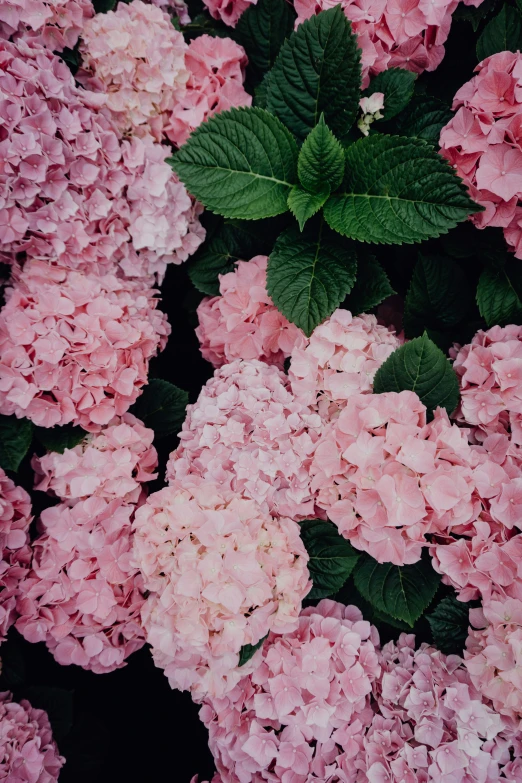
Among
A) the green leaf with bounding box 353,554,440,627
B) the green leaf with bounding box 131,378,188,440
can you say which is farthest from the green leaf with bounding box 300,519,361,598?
the green leaf with bounding box 131,378,188,440

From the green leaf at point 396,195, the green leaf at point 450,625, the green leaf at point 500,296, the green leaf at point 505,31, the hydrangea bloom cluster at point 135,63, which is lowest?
the green leaf at point 450,625

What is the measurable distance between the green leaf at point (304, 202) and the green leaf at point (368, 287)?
155 mm

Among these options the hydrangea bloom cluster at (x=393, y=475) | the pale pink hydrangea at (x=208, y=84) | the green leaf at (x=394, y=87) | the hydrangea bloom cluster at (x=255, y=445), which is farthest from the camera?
the pale pink hydrangea at (x=208, y=84)

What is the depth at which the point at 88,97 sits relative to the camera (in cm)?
113

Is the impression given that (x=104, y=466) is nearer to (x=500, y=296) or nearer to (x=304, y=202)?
(x=304, y=202)

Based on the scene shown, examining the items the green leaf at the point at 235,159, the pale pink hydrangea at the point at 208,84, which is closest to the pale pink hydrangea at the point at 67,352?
the green leaf at the point at 235,159

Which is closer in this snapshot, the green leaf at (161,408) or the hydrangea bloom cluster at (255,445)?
the hydrangea bloom cluster at (255,445)

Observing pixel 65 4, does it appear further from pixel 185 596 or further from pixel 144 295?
pixel 185 596

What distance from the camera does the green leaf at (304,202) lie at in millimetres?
1063

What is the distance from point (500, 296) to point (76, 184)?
81cm

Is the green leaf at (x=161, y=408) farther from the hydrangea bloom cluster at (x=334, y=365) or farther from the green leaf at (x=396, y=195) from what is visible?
the green leaf at (x=396, y=195)

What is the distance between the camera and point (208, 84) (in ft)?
4.00

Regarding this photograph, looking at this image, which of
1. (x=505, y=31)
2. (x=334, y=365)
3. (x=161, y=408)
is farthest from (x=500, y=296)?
(x=161, y=408)

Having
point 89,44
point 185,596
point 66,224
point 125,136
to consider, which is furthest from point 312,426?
point 89,44
